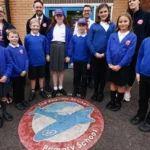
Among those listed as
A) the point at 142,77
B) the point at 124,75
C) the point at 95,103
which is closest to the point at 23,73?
the point at 95,103

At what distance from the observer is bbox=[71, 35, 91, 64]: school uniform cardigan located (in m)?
3.50

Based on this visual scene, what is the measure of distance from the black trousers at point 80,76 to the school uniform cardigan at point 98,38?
1.46 feet

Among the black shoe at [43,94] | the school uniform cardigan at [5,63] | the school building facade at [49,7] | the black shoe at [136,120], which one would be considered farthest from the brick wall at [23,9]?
the black shoe at [136,120]

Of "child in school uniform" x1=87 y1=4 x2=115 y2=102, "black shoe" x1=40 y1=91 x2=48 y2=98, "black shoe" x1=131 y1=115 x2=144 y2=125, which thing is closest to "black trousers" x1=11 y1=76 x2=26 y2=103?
"black shoe" x1=40 y1=91 x2=48 y2=98

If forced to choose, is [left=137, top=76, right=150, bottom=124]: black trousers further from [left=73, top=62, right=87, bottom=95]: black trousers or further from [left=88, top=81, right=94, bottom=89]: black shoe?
[left=88, top=81, right=94, bottom=89]: black shoe

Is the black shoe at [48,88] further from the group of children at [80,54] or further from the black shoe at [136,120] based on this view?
the black shoe at [136,120]

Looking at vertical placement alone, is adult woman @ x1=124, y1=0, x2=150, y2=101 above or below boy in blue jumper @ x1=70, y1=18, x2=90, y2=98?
above

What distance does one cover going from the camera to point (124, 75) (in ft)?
10.1

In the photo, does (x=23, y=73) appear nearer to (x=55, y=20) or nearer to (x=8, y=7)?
(x=55, y=20)

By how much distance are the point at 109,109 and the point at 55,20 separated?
6.99ft

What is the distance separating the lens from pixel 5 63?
9.36 ft

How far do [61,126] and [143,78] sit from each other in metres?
1.52

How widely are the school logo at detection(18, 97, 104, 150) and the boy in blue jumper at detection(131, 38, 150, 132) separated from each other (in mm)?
664

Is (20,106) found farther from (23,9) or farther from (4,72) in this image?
(23,9)
